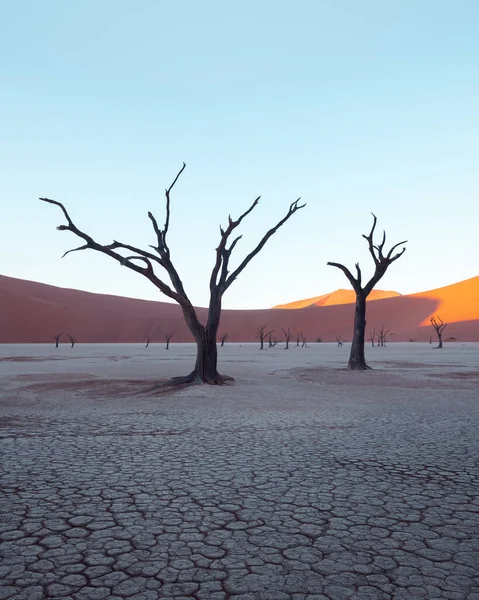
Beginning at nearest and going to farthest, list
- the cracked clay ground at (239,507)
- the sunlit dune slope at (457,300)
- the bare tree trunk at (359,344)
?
1. the cracked clay ground at (239,507)
2. the bare tree trunk at (359,344)
3. the sunlit dune slope at (457,300)

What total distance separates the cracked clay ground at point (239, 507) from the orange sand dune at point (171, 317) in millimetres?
90464

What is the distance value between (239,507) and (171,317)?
11801 centimetres

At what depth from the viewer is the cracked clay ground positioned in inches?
128

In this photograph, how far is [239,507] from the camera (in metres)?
4.64

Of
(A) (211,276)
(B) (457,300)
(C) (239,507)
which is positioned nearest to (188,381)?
(A) (211,276)

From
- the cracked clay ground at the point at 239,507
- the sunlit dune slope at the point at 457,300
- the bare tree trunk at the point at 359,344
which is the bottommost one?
the cracked clay ground at the point at 239,507

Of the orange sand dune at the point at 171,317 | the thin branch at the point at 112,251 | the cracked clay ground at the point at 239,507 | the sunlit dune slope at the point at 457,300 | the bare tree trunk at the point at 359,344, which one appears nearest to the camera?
the cracked clay ground at the point at 239,507

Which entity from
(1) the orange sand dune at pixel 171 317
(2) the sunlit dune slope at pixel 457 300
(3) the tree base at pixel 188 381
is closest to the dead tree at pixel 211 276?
(3) the tree base at pixel 188 381

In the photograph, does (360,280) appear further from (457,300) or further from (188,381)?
(457,300)

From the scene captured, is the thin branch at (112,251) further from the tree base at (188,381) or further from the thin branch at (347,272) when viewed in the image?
the thin branch at (347,272)

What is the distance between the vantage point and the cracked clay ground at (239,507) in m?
3.24

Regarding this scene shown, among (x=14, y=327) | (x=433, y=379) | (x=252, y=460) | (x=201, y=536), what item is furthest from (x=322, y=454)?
(x=14, y=327)

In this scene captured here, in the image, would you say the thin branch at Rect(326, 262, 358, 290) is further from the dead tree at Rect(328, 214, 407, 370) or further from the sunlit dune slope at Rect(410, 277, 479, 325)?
the sunlit dune slope at Rect(410, 277, 479, 325)

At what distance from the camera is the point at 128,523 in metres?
4.23
